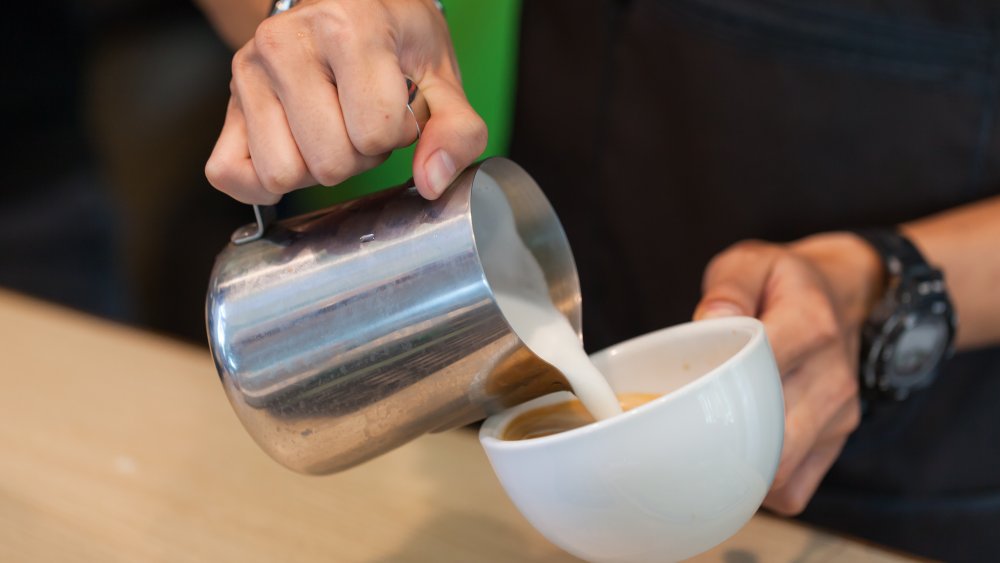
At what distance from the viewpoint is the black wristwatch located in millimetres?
721

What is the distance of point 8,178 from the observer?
1961 mm

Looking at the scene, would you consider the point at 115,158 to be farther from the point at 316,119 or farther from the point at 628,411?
the point at 628,411

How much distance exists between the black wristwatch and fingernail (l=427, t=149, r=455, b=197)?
0.40 meters

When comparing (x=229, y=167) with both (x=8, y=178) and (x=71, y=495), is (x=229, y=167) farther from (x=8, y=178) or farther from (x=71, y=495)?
(x=8, y=178)

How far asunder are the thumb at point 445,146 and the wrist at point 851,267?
34 centimetres

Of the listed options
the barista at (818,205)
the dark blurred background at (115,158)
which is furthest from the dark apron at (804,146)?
the dark blurred background at (115,158)

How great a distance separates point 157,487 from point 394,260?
0.30m

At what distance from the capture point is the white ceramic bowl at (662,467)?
44 centimetres

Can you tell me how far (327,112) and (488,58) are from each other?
21.3 inches

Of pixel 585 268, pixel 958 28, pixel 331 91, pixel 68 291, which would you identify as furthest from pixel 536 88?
pixel 68 291

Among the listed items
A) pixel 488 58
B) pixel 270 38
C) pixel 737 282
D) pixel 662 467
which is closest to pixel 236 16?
pixel 488 58

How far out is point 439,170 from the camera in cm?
48

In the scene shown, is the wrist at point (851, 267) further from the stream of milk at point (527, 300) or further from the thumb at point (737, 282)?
the stream of milk at point (527, 300)

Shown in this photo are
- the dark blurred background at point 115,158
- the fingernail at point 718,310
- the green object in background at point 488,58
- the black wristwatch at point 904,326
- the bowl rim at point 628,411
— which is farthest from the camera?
the dark blurred background at point 115,158
